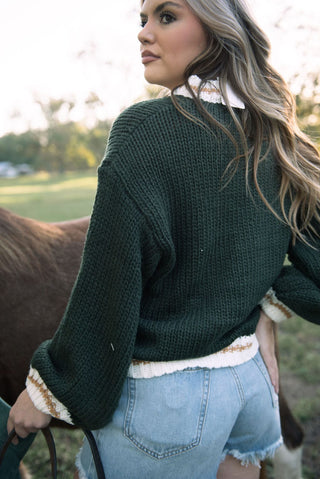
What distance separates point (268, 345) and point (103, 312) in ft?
2.08

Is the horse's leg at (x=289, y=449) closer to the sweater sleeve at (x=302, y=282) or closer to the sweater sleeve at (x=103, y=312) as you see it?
the sweater sleeve at (x=302, y=282)

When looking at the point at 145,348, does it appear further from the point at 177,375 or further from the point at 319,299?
the point at 319,299

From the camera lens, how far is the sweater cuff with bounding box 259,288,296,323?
5.07 feet

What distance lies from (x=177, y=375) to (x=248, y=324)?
0.96ft

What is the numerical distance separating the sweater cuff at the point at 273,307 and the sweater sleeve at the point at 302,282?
0.03m

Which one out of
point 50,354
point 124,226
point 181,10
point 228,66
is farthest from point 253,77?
point 50,354

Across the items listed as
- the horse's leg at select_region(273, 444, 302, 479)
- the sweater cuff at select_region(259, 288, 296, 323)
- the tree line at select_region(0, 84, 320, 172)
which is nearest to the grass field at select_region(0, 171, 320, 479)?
the horse's leg at select_region(273, 444, 302, 479)

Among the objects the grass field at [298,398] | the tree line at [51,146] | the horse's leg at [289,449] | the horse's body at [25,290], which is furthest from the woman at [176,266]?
the tree line at [51,146]

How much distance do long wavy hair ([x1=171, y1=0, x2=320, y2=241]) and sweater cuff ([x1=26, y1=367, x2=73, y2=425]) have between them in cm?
79

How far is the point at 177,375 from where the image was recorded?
1.24m

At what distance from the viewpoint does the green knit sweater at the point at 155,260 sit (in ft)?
3.80

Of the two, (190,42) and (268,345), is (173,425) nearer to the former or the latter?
(268,345)

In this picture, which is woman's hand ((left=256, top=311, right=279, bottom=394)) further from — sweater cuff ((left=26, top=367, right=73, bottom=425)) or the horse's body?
the horse's body

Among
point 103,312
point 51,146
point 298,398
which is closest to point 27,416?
point 103,312
